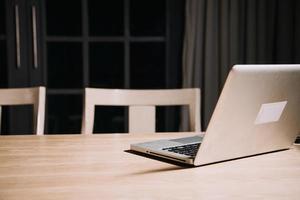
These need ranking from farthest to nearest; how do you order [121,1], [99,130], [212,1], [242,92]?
[99,130]
[121,1]
[212,1]
[242,92]

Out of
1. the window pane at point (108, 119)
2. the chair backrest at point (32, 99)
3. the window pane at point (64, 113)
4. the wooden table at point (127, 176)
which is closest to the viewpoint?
the wooden table at point (127, 176)

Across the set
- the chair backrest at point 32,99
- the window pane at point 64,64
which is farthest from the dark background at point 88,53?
the chair backrest at point 32,99

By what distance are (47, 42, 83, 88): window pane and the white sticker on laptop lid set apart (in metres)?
2.04

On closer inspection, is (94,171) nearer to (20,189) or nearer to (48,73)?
(20,189)

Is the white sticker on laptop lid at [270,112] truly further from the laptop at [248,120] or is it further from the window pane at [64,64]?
the window pane at [64,64]

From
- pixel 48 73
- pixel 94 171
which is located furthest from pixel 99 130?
pixel 94 171

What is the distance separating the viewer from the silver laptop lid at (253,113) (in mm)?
756

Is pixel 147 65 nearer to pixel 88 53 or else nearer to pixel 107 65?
pixel 107 65

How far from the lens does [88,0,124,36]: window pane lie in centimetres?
284

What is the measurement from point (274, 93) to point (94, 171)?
41 cm

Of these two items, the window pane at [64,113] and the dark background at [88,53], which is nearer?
the dark background at [88,53]

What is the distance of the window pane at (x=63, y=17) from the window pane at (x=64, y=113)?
48 centimetres

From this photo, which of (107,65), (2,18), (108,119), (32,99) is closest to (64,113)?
(108,119)

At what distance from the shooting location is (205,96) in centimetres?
256
